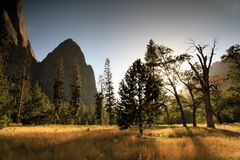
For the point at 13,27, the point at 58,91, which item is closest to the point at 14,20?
the point at 13,27

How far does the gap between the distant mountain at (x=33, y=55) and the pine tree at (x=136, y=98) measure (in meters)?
111

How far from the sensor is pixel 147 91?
804 inches

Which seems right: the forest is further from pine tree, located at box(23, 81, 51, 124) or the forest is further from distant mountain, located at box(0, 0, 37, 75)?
distant mountain, located at box(0, 0, 37, 75)

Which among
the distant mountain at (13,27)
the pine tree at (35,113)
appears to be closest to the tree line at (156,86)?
the pine tree at (35,113)

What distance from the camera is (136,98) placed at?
801 inches

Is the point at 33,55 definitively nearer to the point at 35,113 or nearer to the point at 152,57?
the point at 35,113

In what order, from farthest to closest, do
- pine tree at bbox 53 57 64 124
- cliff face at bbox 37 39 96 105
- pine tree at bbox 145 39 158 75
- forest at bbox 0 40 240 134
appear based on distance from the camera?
1. cliff face at bbox 37 39 96 105
2. pine tree at bbox 53 57 64 124
3. pine tree at bbox 145 39 158 75
4. forest at bbox 0 40 240 134

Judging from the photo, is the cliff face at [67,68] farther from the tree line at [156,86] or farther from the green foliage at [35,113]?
the tree line at [156,86]

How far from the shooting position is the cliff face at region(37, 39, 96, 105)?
17588 cm

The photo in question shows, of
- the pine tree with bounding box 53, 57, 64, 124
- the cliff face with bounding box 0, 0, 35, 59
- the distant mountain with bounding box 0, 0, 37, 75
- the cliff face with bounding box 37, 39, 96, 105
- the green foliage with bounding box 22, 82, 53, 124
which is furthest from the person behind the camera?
the cliff face with bounding box 37, 39, 96, 105

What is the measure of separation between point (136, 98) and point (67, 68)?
17453 centimetres

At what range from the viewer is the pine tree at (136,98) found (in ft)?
65.0

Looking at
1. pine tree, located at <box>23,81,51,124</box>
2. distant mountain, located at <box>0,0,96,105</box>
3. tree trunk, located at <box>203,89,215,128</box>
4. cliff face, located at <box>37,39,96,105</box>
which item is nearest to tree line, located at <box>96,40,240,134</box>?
tree trunk, located at <box>203,89,215,128</box>

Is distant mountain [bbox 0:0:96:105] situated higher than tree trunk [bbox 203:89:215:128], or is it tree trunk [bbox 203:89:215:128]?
distant mountain [bbox 0:0:96:105]
